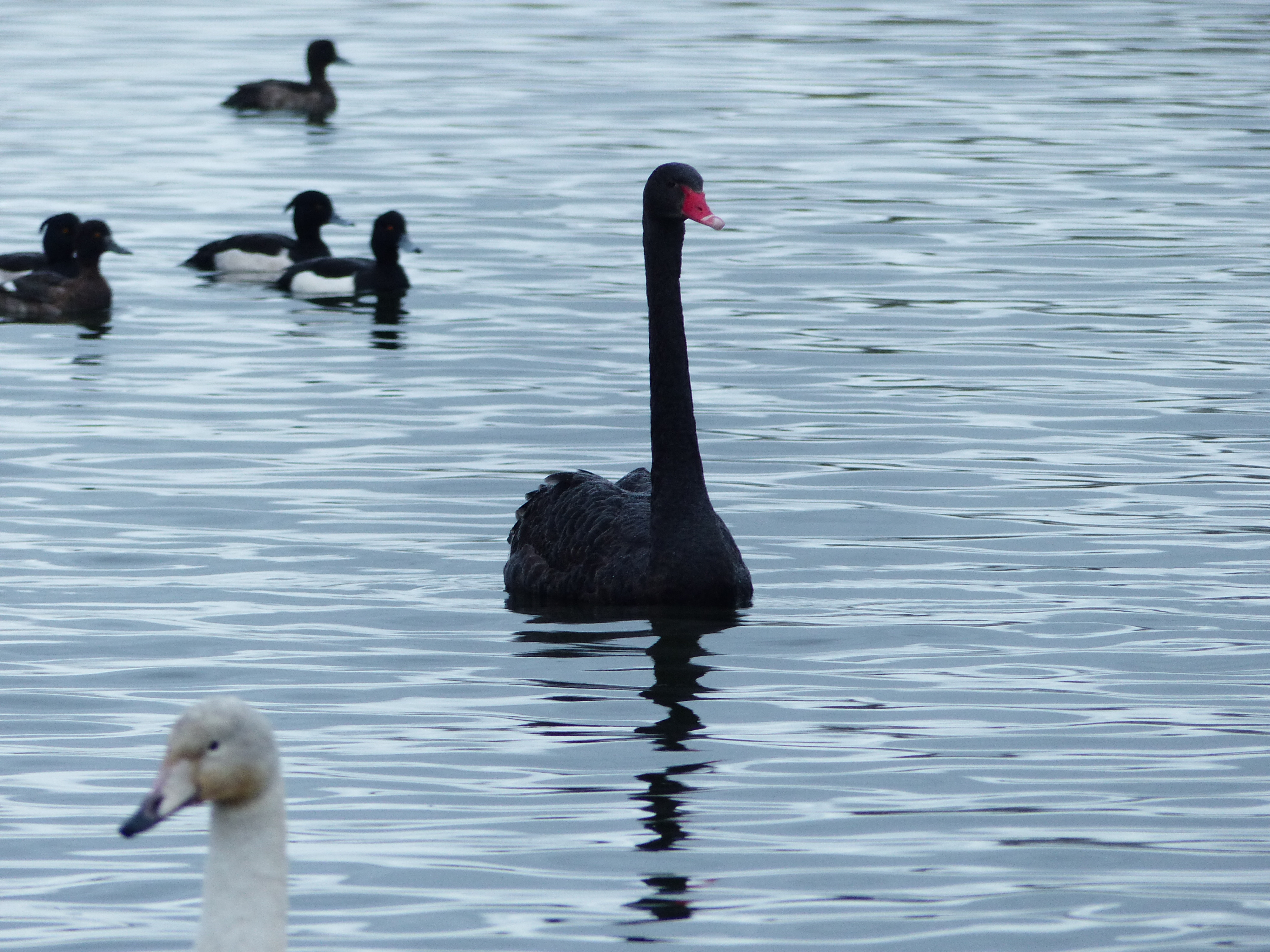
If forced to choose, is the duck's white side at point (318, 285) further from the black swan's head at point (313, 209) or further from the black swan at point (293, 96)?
the black swan at point (293, 96)

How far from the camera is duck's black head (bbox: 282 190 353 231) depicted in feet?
70.6

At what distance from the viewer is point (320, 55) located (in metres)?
34.5

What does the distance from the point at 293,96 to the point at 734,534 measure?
22.3m

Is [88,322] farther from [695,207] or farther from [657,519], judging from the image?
[657,519]

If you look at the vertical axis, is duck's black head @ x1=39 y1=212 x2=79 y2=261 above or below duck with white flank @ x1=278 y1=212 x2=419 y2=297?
above

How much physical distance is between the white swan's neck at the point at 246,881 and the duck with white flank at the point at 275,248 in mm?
15594

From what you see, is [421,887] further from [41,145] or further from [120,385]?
[41,145]

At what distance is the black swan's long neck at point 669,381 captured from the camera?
10.4 metres

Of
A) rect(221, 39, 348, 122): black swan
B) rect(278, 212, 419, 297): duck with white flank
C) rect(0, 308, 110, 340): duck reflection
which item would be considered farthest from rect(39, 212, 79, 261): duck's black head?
rect(221, 39, 348, 122): black swan

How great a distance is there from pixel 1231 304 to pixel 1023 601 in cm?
826

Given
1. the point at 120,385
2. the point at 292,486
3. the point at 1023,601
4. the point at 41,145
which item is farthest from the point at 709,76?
the point at 1023,601

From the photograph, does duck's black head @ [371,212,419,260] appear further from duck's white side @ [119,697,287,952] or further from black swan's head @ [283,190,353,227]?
duck's white side @ [119,697,287,952]

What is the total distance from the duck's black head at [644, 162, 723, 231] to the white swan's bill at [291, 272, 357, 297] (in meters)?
9.92

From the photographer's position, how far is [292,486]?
12.8 meters
